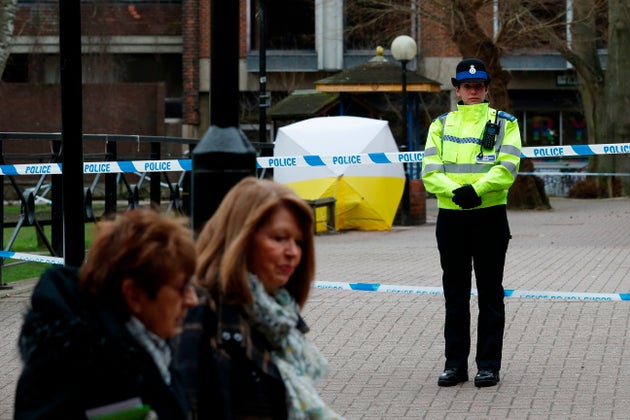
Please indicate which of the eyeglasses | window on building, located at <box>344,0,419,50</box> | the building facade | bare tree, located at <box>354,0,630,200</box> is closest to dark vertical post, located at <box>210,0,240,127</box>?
the eyeglasses

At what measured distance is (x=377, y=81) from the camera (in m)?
26.5

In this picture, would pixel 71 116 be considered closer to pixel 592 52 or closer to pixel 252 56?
pixel 592 52

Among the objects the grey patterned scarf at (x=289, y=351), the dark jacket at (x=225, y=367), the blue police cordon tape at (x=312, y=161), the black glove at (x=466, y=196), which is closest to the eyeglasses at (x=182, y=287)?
the dark jacket at (x=225, y=367)

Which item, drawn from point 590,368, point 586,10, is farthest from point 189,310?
point 586,10

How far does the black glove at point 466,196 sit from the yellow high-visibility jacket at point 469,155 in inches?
2.4

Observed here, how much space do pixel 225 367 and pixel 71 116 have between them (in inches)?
112

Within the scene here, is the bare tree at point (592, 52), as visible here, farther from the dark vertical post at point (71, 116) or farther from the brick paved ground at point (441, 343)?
the dark vertical post at point (71, 116)

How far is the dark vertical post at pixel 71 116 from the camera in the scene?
5938mm

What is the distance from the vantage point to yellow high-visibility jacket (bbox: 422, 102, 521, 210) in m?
7.74

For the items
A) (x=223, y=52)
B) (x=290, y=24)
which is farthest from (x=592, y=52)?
(x=223, y=52)

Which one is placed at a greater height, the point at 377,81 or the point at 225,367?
the point at 377,81

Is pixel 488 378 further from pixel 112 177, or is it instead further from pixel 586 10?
pixel 586 10

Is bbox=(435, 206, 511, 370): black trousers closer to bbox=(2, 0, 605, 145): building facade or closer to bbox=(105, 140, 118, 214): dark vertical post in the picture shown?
bbox=(105, 140, 118, 214): dark vertical post

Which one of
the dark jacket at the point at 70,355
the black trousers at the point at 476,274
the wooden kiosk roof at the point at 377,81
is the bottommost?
the black trousers at the point at 476,274
